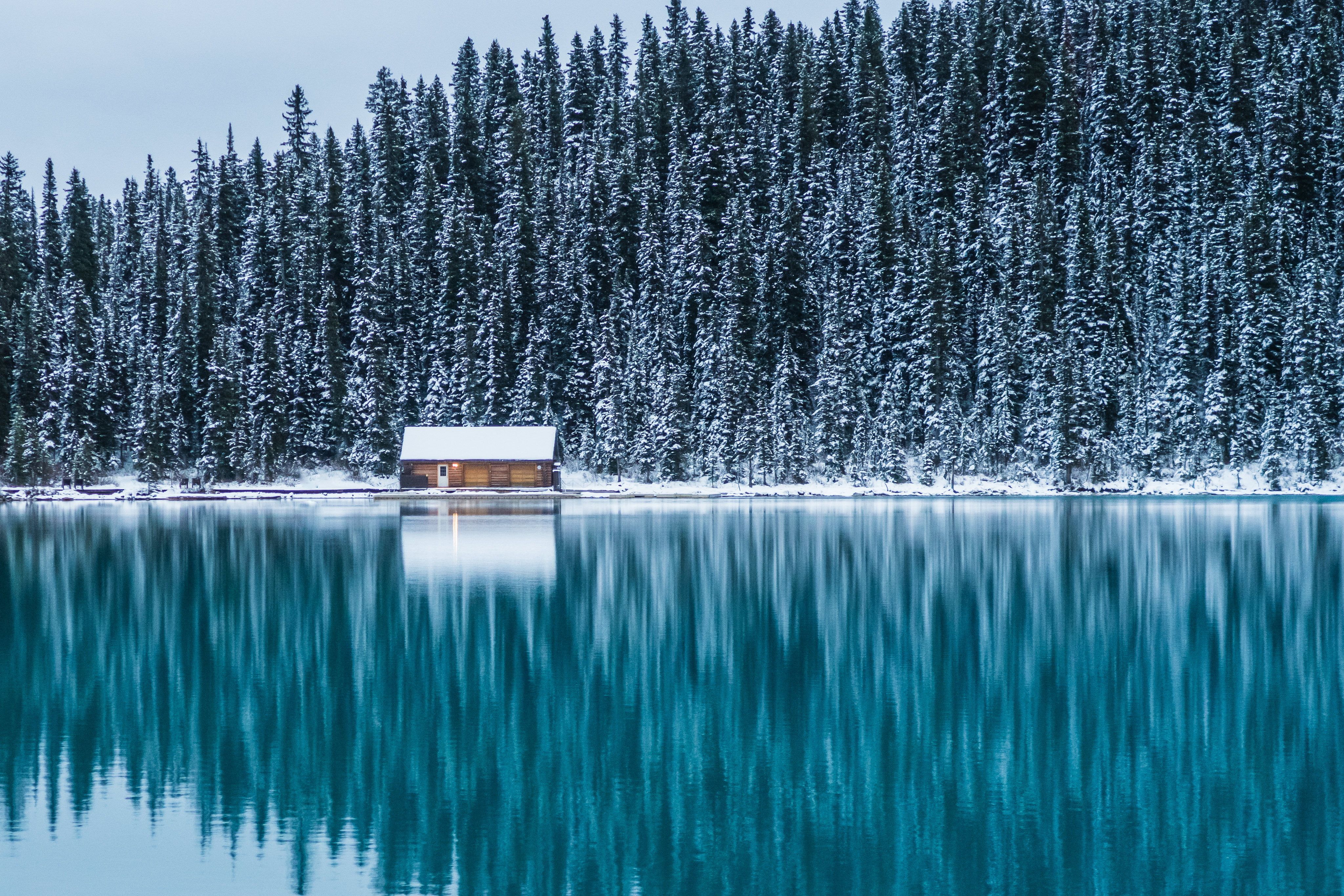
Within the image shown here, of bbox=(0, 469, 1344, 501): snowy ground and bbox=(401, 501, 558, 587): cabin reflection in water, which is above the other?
bbox=(0, 469, 1344, 501): snowy ground

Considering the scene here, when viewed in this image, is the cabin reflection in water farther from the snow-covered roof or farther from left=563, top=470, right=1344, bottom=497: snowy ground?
left=563, top=470, right=1344, bottom=497: snowy ground

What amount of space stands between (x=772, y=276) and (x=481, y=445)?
2610 centimetres

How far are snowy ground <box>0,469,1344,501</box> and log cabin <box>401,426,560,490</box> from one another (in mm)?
1023

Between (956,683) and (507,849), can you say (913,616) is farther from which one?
(507,849)

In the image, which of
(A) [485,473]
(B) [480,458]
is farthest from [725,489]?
(B) [480,458]

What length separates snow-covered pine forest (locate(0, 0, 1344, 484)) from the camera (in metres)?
84.6

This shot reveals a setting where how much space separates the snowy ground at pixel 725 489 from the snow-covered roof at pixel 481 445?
2265 millimetres

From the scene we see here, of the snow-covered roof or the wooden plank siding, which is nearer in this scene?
the snow-covered roof

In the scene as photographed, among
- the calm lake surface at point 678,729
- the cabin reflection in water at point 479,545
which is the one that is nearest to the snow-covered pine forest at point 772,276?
the cabin reflection in water at point 479,545

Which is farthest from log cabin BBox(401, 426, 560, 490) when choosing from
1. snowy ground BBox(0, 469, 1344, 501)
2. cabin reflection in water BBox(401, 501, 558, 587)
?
cabin reflection in water BBox(401, 501, 558, 587)

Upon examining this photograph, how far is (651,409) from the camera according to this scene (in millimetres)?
88312

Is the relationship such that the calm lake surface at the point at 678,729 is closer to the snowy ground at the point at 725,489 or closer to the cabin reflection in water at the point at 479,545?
the cabin reflection in water at the point at 479,545

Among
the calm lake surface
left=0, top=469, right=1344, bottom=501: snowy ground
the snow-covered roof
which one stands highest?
the snow-covered roof

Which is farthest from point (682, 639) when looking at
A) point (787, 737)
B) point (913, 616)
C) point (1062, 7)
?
point (1062, 7)
